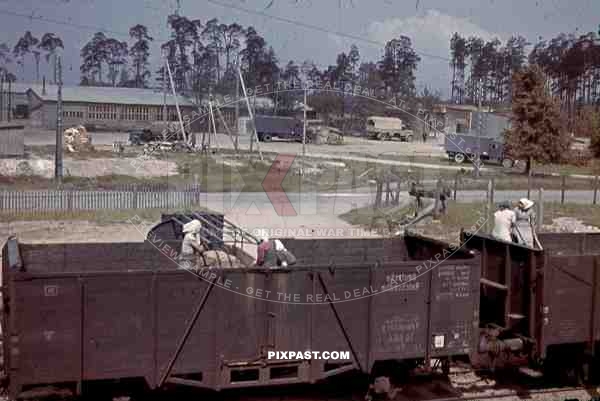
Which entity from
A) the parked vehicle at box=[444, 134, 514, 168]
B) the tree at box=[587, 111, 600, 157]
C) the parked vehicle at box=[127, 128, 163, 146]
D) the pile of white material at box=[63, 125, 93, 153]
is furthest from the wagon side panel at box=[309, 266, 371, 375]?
the parked vehicle at box=[127, 128, 163, 146]

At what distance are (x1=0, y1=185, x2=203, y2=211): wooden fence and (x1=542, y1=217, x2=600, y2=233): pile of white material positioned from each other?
1147cm

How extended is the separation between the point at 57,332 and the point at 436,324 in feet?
12.6

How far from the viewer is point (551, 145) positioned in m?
33.8

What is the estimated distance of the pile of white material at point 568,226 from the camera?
22.0m

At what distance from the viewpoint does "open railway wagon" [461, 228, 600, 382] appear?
26.8 ft

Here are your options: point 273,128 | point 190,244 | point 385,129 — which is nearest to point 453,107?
point 385,129

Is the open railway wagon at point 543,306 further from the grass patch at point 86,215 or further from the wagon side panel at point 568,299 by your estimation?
the grass patch at point 86,215

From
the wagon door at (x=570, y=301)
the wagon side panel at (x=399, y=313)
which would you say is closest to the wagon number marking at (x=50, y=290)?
the wagon side panel at (x=399, y=313)

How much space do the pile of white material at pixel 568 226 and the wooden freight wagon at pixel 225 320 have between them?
15.0 meters

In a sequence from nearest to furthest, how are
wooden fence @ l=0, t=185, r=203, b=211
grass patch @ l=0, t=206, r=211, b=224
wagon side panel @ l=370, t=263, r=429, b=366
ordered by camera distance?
wagon side panel @ l=370, t=263, r=429, b=366, grass patch @ l=0, t=206, r=211, b=224, wooden fence @ l=0, t=185, r=203, b=211

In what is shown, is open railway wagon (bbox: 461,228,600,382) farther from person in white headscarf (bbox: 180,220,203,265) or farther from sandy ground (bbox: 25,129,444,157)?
sandy ground (bbox: 25,129,444,157)

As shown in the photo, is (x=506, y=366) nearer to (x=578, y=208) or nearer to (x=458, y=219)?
(x=458, y=219)

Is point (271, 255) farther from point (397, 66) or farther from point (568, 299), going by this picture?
point (397, 66)

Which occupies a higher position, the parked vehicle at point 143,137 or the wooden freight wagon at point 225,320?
the parked vehicle at point 143,137
